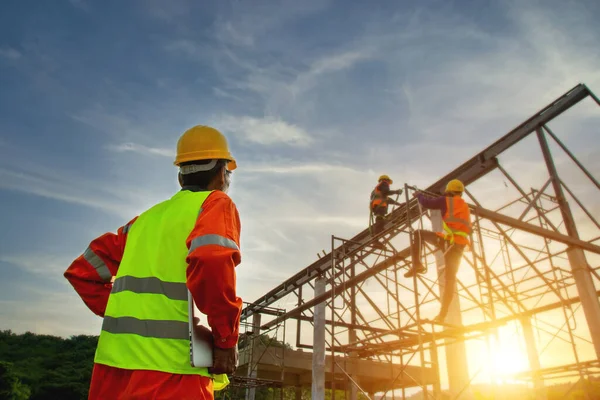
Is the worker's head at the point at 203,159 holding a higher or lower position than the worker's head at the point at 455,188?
lower

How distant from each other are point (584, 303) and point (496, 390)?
3061 mm

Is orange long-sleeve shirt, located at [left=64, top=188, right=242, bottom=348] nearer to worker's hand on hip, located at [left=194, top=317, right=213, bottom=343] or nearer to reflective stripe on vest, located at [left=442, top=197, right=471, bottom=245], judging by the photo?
worker's hand on hip, located at [left=194, top=317, right=213, bottom=343]

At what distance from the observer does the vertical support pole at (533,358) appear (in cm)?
1246

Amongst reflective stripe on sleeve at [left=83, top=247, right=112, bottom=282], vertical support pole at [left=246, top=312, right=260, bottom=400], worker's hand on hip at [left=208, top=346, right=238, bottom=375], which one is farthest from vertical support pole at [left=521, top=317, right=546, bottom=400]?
reflective stripe on sleeve at [left=83, top=247, right=112, bottom=282]

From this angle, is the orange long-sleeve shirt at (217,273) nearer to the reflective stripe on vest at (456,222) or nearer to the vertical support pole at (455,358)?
the reflective stripe on vest at (456,222)

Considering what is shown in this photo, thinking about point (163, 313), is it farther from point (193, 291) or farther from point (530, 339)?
point (530, 339)

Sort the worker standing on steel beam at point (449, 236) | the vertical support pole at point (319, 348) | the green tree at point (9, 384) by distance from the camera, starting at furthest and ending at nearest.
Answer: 1. the green tree at point (9, 384)
2. the vertical support pole at point (319, 348)
3. the worker standing on steel beam at point (449, 236)

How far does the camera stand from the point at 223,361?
175cm

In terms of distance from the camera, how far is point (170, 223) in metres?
2.04

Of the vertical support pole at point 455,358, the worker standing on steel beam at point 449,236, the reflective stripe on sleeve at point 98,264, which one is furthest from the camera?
the vertical support pole at point 455,358

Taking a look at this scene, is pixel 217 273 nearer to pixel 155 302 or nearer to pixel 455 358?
pixel 155 302

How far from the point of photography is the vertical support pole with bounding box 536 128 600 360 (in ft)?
30.8

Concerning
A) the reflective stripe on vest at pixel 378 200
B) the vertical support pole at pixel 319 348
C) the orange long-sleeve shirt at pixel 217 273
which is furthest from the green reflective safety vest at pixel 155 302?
the vertical support pole at pixel 319 348

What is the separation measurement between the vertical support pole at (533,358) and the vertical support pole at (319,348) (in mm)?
6731
